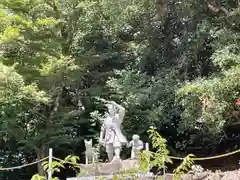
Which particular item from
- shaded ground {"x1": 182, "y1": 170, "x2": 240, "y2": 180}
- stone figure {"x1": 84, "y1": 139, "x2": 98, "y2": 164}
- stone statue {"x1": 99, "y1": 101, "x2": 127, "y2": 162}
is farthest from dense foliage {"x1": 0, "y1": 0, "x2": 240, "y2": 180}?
stone figure {"x1": 84, "y1": 139, "x2": 98, "y2": 164}

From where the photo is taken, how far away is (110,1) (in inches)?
497

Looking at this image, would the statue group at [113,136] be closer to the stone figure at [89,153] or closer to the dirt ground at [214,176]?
the stone figure at [89,153]

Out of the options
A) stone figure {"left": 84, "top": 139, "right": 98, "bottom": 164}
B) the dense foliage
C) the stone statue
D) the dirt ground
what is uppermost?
the dense foliage

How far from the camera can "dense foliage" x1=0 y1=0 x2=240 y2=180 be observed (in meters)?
11.5

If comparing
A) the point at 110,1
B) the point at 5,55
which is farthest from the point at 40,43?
the point at 110,1

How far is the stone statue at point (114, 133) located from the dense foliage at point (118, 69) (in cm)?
247

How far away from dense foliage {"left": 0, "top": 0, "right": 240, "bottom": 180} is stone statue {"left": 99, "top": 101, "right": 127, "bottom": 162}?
247cm

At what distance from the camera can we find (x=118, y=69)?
1449 centimetres

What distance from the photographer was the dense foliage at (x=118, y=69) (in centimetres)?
1150

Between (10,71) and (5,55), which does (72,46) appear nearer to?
(5,55)

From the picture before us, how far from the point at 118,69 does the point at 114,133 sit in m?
5.44

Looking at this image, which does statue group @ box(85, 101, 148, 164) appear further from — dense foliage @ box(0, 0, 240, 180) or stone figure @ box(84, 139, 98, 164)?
dense foliage @ box(0, 0, 240, 180)

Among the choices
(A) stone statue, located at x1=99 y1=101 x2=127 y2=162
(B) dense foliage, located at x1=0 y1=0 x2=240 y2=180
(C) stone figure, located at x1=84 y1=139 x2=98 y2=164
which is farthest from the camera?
(B) dense foliage, located at x1=0 y1=0 x2=240 y2=180

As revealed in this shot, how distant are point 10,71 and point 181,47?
5375mm
